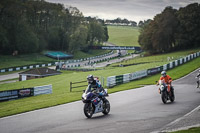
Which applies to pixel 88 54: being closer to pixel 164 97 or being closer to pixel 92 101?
pixel 164 97

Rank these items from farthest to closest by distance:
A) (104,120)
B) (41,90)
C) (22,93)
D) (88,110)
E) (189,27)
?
(189,27) < (41,90) < (22,93) < (88,110) < (104,120)

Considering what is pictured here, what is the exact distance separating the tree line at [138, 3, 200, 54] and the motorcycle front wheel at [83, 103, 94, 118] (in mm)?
84556

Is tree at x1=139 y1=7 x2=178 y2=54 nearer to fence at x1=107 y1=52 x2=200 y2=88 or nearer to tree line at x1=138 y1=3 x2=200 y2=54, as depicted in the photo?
tree line at x1=138 y1=3 x2=200 y2=54

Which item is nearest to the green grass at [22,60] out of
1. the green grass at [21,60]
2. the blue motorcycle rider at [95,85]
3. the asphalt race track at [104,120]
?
the green grass at [21,60]

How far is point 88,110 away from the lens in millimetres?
15461

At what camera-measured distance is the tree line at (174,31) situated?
97375mm

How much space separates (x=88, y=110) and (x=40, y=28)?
4145 inches

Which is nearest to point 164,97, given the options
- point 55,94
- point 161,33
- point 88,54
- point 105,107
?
point 105,107

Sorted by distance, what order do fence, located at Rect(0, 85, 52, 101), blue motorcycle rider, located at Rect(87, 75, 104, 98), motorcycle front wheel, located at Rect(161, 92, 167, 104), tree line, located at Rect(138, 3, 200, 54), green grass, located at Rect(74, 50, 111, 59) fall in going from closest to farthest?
blue motorcycle rider, located at Rect(87, 75, 104, 98) → motorcycle front wheel, located at Rect(161, 92, 167, 104) → fence, located at Rect(0, 85, 52, 101) → tree line, located at Rect(138, 3, 200, 54) → green grass, located at Rect(74, 50, 111, 59)

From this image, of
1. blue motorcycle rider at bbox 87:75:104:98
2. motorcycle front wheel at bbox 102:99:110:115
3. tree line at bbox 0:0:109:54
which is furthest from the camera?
tree line at bbox 0:0:109:54

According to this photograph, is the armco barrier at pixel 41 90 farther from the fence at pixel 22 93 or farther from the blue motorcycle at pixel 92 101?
the blue motorcycle at pixel 92 101

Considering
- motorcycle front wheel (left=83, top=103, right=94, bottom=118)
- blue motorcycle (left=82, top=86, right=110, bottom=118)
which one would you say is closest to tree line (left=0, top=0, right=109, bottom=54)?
blue motorcycle (left=82, top=86, right=110, bottom=118)

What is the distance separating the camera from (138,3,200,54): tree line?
97375mm

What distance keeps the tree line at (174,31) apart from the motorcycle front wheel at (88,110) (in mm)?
84556
